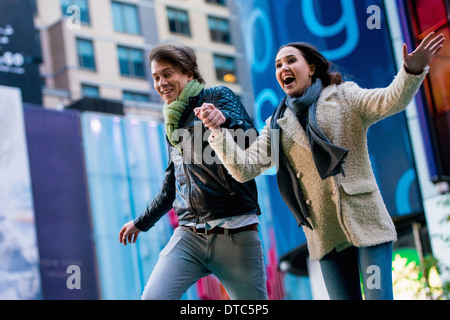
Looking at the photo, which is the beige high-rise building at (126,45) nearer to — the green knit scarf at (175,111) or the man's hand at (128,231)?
the man's hand at (128,231)

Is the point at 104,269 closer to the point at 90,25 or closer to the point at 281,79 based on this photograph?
the point at 90,25

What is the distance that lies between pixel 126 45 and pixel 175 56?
22626 millimetres

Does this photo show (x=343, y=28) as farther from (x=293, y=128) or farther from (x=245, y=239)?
(x=245, y=239)

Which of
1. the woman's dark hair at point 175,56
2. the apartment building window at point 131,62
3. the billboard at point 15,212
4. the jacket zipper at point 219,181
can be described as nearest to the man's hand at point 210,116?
the jacket zipper at point 219,181

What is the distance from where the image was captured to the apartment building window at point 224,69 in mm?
27609

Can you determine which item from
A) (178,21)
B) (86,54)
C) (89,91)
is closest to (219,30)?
(178,21)

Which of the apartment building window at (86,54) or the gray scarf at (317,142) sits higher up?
the apartment building window at (86,54)

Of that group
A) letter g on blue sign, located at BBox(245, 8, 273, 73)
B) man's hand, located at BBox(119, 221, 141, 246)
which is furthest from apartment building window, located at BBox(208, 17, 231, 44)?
man's hand, located at BBox(119, 221, 141, 246)

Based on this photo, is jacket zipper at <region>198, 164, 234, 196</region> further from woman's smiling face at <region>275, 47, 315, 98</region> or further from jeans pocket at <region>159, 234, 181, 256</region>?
woman's smiling face at <region>275, 47, 315, 98</region>

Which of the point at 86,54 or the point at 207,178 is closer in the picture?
the point at 207,178

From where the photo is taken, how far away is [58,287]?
18.9 metres

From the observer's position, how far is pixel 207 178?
10.5ft

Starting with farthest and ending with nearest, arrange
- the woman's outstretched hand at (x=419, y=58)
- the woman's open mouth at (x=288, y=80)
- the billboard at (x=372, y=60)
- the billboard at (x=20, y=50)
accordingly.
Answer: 1. the billboard at (x=20, y=50)
2. the billboard at (x=372, y=60)
3. the woman's open mouth at (x=288, y=80)
4. the woman's outstretched hand at (x=419, y=58)

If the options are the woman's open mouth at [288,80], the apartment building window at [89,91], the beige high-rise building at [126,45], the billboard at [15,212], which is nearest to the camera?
the woman's open mouth at [288,80]
